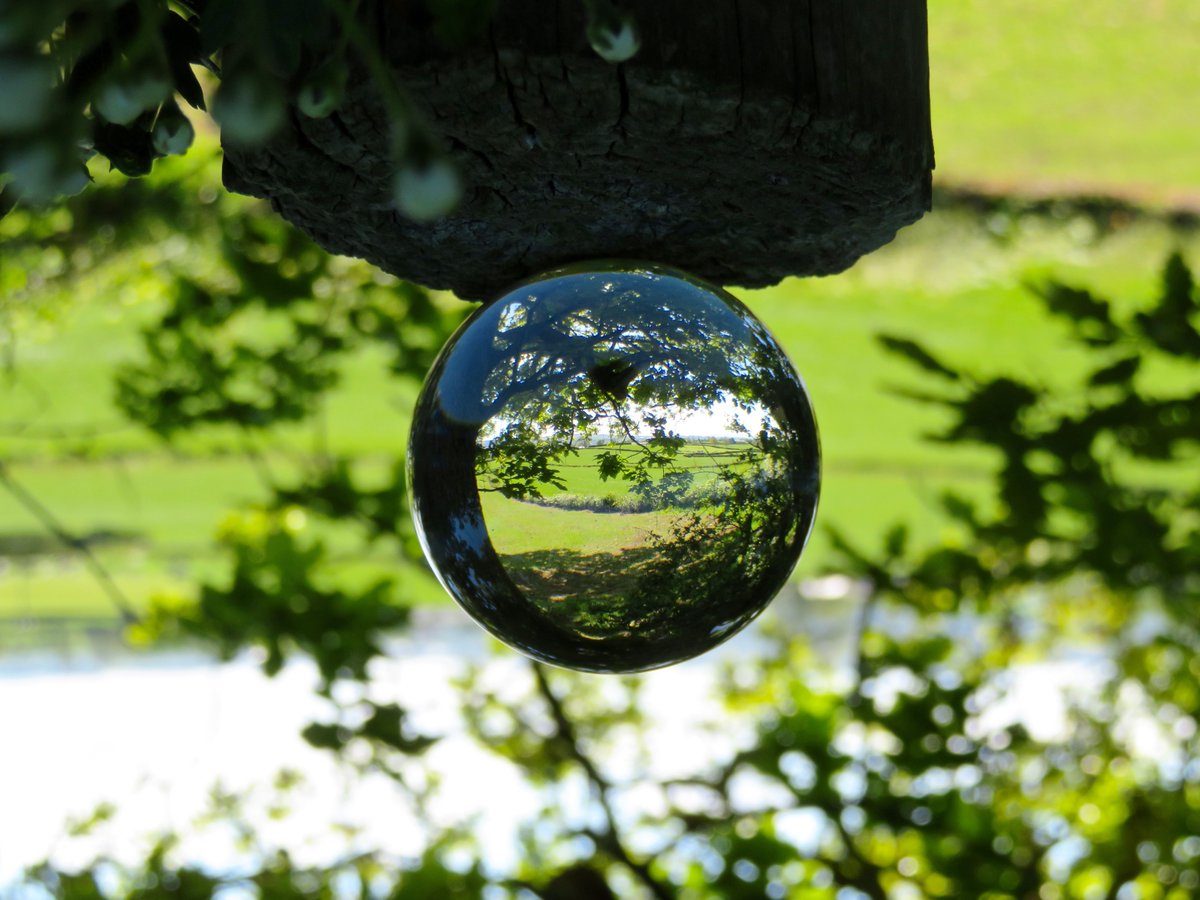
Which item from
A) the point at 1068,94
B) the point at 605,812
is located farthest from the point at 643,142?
the point at 1068,94

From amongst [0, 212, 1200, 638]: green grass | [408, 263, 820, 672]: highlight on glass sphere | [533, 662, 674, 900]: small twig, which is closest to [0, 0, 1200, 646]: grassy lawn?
[0, 212, 1200, 638]: green grass

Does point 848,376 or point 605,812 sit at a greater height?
point 605,812

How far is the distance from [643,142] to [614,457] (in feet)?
0.65

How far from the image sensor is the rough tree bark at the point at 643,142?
0.53 meters

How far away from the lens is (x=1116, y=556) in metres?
1.82

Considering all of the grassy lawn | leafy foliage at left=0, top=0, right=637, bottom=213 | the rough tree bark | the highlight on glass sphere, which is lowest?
the grassy lawn

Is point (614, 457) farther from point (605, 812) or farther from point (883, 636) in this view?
point (883, 636)

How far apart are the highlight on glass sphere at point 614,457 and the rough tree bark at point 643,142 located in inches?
1.9

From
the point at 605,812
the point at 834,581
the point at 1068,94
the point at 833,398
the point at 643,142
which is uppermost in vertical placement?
the point at 643,142

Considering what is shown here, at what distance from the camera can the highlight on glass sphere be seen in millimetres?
712

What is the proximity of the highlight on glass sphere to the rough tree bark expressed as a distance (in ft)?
0.16

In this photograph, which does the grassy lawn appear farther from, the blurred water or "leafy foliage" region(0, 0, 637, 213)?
"leafy foliage" region(0, 0, 637, 213)

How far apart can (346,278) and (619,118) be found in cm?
168

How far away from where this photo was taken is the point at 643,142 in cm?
58
